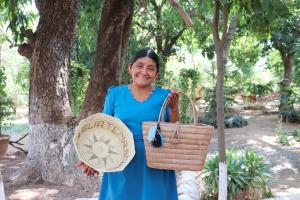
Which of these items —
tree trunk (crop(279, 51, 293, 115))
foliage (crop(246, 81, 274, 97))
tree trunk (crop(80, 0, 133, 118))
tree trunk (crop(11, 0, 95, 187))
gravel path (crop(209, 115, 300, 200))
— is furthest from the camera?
foliage (crop(246, 81, 274, 97))

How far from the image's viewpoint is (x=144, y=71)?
231 cm

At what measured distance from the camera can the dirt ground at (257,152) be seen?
469cm

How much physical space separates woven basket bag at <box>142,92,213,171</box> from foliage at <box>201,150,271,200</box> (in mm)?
2863

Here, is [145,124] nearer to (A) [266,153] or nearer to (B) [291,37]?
(A) [266,153]

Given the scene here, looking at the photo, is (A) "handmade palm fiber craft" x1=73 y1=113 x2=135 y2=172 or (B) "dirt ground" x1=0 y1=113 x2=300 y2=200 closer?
(A) "handmade palm fiber craft" x1=73 y1=113 x2=135 y2=172

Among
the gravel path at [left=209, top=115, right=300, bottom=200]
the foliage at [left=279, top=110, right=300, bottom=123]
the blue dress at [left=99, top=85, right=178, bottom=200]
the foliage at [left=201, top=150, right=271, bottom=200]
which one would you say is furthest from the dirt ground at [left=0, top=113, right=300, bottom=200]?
the blue dress at [left=99, top=85, right=178, bottom=200]

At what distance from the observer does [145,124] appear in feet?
7.13

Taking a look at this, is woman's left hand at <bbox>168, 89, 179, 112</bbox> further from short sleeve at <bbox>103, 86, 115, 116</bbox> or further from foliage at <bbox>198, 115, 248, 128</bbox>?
foliage at <bbox>198, 115, 248, 128</bbox>

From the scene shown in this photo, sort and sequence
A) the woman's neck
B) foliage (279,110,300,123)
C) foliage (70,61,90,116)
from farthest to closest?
foliage (279,110,300,123)
foliage (70,61,90,116)
the woman's neck

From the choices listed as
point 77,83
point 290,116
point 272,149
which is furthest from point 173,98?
point 290,116

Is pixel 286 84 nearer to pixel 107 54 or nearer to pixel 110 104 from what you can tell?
pixel 107 54

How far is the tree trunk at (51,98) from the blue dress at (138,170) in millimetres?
2675

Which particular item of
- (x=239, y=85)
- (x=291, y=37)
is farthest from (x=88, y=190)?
Result: (x=239, y=85)

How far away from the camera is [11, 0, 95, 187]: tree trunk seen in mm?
4848
